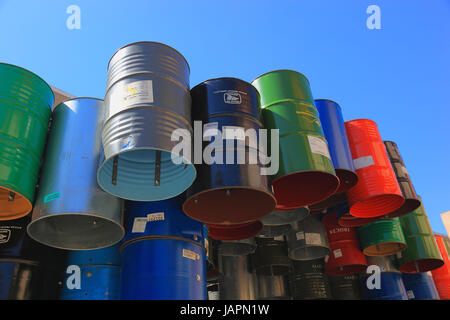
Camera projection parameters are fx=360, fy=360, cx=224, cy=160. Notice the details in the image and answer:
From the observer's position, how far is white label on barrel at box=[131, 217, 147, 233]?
3.30 meters

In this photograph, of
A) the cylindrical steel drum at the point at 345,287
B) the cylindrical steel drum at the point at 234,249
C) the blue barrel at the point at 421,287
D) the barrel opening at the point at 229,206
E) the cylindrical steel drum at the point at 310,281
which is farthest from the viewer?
the blue barrel at the point at 421,287

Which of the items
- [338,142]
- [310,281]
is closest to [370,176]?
[338,142]

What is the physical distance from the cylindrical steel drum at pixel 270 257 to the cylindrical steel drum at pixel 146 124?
2690mm

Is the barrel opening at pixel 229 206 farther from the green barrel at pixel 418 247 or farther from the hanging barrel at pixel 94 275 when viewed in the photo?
the green barrel at pixel 418 247

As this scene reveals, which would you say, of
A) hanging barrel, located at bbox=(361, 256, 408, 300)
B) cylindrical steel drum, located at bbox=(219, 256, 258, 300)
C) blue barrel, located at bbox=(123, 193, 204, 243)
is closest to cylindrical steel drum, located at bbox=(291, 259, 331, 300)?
cylindrical steel drum, located at bbox=(219, 256, 258, 300)

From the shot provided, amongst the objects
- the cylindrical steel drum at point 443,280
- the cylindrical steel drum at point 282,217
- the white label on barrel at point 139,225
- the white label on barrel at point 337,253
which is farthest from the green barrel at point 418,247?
the white label on barrel at point 139,225

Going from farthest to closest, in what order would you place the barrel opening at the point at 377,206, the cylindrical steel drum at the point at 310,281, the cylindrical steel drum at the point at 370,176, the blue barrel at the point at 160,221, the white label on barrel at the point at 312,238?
the cylindrical steel drum at the point at 310,281 < the white label on barrel at the point at 312,238 < the barrel opening at the point at 377,206 < the cylindrical steel drum at the point at 370,176 < the blue barrel at the point at 160,221

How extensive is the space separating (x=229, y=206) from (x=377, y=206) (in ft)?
7.62

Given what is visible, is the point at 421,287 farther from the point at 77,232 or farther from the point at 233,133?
the point at 77,232

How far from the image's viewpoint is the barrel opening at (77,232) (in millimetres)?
3291

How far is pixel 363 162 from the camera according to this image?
15.8ft

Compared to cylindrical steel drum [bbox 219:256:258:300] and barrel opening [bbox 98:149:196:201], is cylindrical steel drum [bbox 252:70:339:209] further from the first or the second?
cylindrical steel drum [bbox 219:256:258:300]
